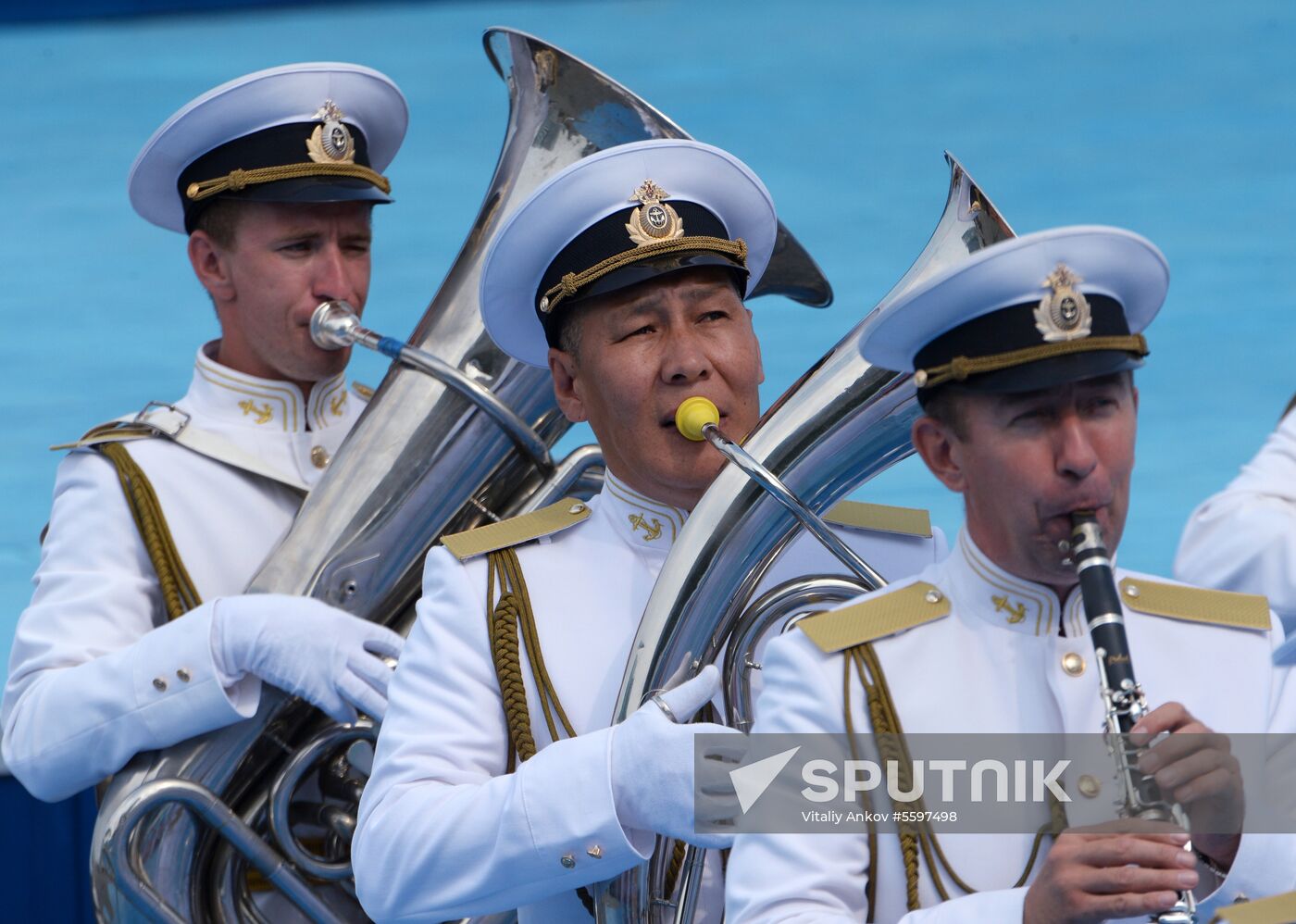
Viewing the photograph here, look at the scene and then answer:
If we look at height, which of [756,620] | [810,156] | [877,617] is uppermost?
[810,156]

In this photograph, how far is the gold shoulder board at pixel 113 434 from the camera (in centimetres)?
380

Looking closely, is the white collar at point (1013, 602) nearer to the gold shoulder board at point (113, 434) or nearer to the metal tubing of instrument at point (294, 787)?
the metal tubing of instrument at point (294, 787)

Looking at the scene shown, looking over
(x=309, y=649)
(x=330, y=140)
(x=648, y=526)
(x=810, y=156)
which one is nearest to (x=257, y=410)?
(x=330, y=140)

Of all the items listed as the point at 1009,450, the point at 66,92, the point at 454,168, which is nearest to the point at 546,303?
the point at 1009,450

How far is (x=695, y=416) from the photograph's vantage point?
2785 millimetres

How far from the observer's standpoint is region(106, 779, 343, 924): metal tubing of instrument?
350 centimetres

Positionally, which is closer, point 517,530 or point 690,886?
point 690,886

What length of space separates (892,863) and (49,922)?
2453 millimetres

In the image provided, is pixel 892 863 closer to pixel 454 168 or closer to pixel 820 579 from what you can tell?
pixel 820 579

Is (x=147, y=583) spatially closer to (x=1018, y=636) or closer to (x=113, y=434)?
(x=113, y=434)

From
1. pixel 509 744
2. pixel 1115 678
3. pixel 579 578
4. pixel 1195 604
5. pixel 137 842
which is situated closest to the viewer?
pixel 1115 678

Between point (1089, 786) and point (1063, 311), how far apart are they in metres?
0.50

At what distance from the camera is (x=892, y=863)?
2.27m

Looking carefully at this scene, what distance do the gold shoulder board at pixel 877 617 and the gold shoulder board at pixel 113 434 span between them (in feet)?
6.04
